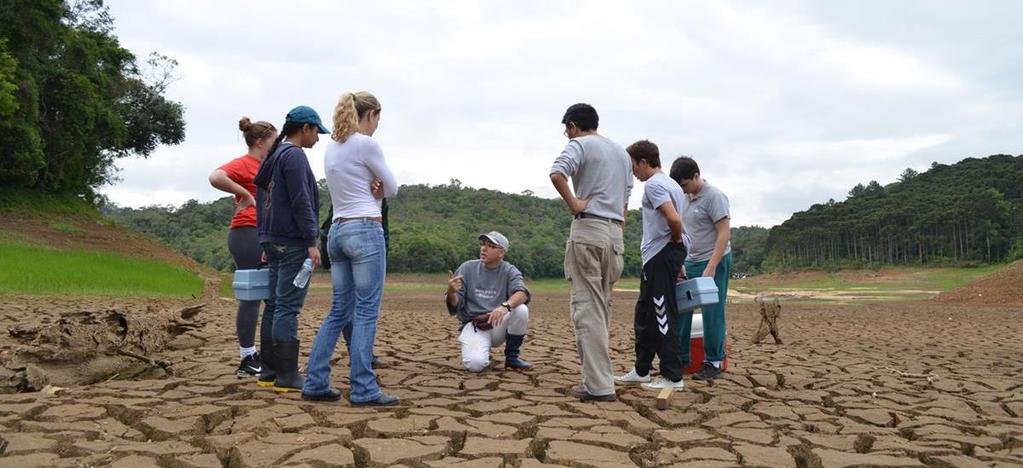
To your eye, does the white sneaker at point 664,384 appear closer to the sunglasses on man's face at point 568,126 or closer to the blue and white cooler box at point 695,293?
the blue and white cooler box at point 695,293

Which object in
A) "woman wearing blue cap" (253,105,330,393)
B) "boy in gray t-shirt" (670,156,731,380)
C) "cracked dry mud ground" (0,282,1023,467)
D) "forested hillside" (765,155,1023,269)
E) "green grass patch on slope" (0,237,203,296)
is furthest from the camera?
"forested hillside" (765,155,1023,269)

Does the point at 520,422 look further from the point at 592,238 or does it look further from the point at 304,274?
the point at 304,274

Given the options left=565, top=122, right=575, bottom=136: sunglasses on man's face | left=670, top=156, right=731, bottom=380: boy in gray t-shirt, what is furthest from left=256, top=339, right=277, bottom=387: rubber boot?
left=670, top=156, right=731, bottom=380: boy in gray t-shirt

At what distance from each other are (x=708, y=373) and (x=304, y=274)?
2964 mm

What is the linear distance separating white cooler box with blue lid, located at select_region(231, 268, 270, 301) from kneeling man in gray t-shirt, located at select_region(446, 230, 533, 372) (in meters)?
1.43

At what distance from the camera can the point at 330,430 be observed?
3404 mm

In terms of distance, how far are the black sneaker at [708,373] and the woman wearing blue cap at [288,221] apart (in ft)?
9.10

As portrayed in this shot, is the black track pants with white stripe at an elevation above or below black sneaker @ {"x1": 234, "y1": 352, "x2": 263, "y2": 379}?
above

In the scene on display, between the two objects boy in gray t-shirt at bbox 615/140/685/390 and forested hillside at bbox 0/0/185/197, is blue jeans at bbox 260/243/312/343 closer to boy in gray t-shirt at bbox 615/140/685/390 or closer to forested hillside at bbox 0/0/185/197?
boy in gray t-shirt at bbox 615/140/685/390

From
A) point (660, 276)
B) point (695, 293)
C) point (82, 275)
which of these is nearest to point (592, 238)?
point (660, 276)

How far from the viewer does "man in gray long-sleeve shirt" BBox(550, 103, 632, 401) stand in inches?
168

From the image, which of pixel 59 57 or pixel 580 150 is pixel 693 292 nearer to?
pixel 580 150

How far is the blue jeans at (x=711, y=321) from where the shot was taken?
5262mm

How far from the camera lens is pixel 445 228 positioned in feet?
229
